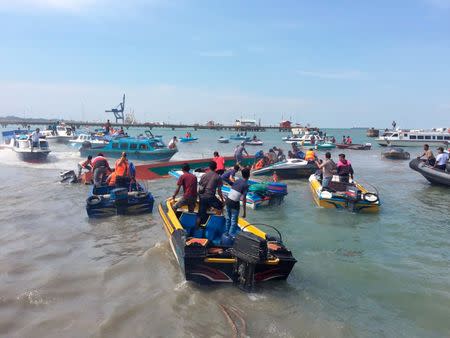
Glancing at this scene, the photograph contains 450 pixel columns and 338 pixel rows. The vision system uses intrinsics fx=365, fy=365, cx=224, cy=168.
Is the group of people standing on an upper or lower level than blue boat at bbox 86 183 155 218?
upper

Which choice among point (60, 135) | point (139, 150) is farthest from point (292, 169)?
point (60, 135)

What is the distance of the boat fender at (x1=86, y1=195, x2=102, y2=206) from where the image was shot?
11.5 metres

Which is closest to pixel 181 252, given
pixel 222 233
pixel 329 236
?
pixel 222 233

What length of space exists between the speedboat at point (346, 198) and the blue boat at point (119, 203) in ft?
20.3

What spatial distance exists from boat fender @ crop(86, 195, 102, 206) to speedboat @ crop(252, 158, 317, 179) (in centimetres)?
1082

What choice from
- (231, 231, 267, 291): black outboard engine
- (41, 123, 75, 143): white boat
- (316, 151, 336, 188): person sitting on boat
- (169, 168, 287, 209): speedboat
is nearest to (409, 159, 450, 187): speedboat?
(316, 151, 336, 188): person sitting on boat

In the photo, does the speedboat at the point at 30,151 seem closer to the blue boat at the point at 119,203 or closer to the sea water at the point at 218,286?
the sea water at the point at 218,286

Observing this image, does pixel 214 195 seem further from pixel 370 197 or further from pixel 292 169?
pixel 292 169

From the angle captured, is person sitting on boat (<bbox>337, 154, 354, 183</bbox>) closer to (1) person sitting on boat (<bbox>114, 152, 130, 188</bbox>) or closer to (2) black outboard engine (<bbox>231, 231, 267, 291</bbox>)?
(1) person sitting on boat (<bbox>114, 152, 130, 188</bbox>)

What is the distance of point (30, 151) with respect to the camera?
28156mm

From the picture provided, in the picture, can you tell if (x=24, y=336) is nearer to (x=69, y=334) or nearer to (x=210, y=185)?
(x=69, y=334)

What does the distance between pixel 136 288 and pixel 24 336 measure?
206cm

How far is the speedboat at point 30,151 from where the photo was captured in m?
28.2

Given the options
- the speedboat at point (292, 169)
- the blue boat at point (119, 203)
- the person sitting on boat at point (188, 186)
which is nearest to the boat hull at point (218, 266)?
the person sitting on boat at point (188, 186)
